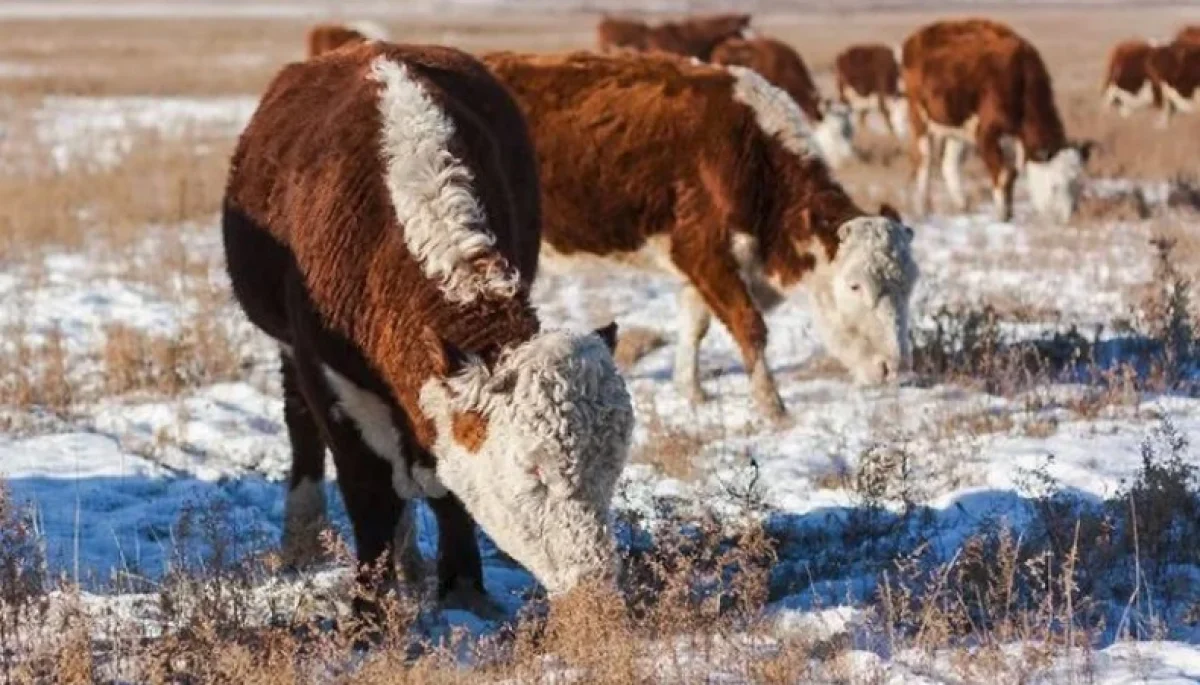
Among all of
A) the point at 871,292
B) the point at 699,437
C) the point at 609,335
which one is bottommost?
the point at 699,437

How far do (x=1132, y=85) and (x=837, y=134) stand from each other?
38.6ft

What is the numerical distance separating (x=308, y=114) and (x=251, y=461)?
8.06ft

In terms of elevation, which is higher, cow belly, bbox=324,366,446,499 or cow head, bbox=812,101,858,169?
cow belly, bbox=324,366,446,499

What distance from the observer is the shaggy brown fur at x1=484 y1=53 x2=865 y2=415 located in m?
9.61

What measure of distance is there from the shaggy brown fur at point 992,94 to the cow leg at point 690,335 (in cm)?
805

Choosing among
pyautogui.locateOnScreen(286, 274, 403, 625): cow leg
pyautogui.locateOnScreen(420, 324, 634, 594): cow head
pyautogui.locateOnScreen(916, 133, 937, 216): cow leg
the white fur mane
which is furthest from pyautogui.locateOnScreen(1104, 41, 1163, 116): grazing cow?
pyautogui.locateOnScreen(420, 324, 634, 594): cow head

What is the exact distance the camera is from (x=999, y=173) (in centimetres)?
1738

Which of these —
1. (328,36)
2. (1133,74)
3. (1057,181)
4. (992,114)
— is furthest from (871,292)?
(1133,74)

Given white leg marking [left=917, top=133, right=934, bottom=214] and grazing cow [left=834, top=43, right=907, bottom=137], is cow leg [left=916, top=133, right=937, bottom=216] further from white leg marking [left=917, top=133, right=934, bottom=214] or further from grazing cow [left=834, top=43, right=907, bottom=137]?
grazing cow [left=834, top=43, right=907, bottom=137]

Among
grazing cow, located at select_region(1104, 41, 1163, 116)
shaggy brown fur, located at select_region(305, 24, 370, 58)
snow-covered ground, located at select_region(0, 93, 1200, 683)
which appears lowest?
snow-covered ground, located at select_region(0, 93, 1200, 683)

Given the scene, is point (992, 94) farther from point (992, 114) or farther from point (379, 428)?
point (379, 428)

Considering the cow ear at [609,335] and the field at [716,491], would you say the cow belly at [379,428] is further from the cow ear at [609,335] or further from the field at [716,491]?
the cow ear at [609,335]

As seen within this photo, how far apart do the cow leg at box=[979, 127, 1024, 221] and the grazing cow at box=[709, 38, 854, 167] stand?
181 inches

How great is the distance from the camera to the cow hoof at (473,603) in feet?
19.6
